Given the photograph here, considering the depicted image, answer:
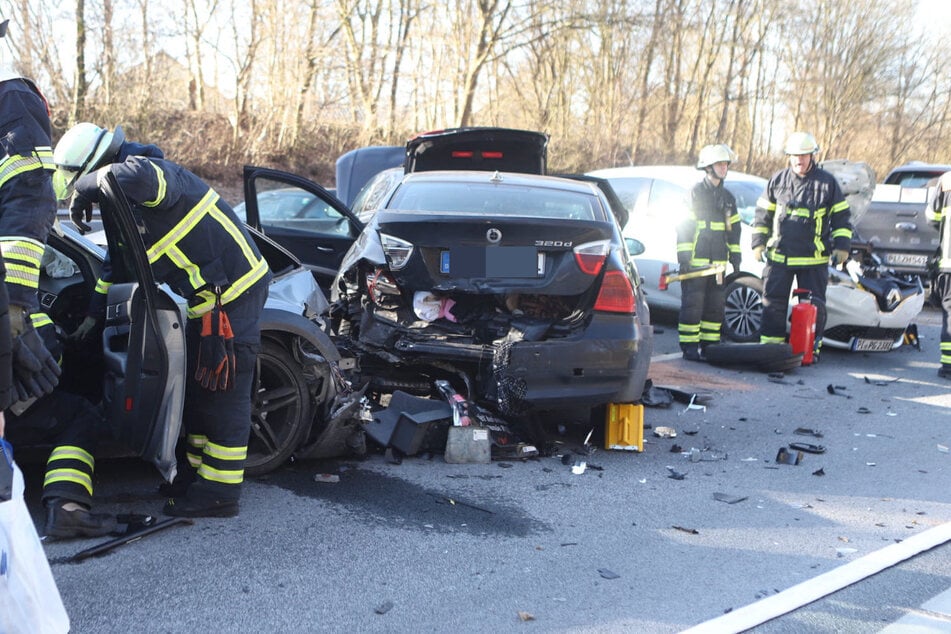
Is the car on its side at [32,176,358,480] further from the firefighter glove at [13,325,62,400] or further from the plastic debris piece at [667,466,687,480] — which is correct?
the plastic debris piece at [667,466,687,480]

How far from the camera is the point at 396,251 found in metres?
5.15

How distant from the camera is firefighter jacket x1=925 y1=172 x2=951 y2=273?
27.0 ft

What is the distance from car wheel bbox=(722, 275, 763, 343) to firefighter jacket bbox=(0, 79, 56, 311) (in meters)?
6.43

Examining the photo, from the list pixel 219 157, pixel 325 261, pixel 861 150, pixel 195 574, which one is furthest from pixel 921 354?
pixel 861 150

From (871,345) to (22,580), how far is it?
315 inches

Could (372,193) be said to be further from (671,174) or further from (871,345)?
(871,345)

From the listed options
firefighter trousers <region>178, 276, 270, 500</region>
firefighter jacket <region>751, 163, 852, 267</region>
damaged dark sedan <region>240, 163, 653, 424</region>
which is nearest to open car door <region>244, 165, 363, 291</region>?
damaged dark sedan <region>240, 163, 653, 424</region>

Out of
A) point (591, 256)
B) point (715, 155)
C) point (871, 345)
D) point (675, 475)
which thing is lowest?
point (675, 475)

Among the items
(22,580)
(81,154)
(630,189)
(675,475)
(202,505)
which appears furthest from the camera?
(630,189)

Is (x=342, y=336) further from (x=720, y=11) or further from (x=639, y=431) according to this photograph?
(x=720, y=11)

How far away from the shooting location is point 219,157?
19172 mm

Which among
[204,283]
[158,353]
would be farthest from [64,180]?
[158,353]

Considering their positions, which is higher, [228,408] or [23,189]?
[23,189]

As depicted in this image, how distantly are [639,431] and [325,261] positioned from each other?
3363mm
